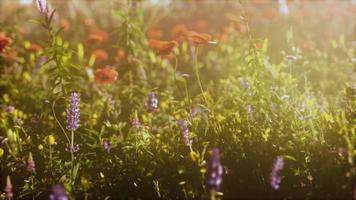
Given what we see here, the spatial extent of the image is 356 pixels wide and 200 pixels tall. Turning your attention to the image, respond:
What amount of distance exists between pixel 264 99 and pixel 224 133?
0.34 m

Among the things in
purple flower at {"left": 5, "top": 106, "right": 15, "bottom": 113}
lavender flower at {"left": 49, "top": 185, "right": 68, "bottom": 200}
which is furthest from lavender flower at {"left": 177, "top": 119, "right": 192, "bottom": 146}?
purple flower at {"left": 5, "top": 106, "right": 15, "bottom": 113}

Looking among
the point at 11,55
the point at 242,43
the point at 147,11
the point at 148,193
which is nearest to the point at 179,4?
the point at 147,11

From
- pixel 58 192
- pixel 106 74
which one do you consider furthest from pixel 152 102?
pixel 58 192

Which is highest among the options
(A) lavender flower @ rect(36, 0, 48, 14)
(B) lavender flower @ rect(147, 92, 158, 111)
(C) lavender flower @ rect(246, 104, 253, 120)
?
(A) lavender flower @ rect(36, 0, 48, 14)

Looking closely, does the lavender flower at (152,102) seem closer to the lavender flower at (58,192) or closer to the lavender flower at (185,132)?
the lavender flower at (185,132)

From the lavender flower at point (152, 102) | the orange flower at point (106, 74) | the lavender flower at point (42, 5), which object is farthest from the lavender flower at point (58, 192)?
the orange flower at point (106, 74)

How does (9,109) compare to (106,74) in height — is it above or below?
below

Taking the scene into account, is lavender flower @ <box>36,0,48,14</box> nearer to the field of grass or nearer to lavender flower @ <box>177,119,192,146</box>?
the field of grass

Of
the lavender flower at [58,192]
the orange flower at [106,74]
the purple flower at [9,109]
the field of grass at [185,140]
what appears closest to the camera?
the lavender flower at [58,192]

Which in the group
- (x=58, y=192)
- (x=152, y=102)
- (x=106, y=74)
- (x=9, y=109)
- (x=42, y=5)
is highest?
(x=42, y=5)

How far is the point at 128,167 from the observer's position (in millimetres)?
3160

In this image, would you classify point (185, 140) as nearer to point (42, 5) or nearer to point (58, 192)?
point (58, 192)

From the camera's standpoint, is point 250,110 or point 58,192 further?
point 250,110

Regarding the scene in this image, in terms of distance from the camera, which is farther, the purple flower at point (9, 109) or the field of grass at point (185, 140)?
the purple flower at point (9, 109)
